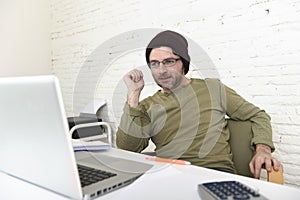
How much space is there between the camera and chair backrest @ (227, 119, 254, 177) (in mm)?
1198

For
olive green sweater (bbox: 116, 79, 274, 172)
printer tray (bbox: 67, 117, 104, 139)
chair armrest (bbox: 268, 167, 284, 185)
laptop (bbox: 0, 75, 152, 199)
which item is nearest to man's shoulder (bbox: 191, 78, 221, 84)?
olive green sweater (bbox: 116, 79, 274, 172)

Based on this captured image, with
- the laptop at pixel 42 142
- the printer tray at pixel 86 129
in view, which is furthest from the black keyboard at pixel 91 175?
the printer tray at pixel 86 129

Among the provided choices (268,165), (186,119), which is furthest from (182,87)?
(268,165)

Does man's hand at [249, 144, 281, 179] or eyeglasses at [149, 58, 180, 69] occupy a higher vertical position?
eyeglasses at [149, 58, 180, 69]

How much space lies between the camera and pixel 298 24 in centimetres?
156

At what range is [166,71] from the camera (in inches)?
47.8

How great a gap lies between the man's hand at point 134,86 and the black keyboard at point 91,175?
1.17 ft

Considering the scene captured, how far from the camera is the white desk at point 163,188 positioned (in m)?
0.64

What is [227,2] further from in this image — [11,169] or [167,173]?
[11,169]

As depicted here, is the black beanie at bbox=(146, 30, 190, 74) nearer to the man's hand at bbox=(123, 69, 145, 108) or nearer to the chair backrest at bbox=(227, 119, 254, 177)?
the man's hand at bbox=(123, 69, 145, 108)

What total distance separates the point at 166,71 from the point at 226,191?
27.2 inches

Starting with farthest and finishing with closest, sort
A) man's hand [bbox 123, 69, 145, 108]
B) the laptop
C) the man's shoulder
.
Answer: the man's shoulder
man's hand [bbox 123, 69, 145, 108]
the laptop

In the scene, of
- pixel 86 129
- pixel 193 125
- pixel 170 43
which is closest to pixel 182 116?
pixel 193 125

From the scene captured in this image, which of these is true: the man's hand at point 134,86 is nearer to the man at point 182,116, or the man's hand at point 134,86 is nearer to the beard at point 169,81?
the man at point 182,116
